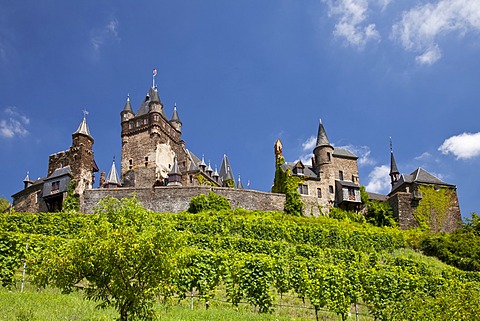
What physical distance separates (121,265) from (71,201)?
127 feet

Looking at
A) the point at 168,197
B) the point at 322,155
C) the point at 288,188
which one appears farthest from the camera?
the point at 322,155

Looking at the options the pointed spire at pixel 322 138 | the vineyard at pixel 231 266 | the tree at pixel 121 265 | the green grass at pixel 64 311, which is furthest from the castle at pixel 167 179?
the tree at pixel 121 265

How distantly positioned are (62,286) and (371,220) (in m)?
43.9

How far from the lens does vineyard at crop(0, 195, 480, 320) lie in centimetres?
1148

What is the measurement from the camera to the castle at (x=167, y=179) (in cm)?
4750

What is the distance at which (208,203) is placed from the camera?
149 feet

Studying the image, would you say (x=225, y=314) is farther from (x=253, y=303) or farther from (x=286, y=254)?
(x=286, y=254)

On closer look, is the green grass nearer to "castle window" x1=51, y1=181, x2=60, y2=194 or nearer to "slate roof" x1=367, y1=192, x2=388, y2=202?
"castle window" x1=51, y1=181, x2=60, y2=194

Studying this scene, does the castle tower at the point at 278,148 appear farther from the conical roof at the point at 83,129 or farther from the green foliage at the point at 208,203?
the conical roof at the point at 83,129

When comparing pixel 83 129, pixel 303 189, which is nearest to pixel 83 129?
pixel 83 129

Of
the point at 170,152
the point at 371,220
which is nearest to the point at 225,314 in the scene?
the point at 371,220

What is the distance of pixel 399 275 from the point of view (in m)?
24.6

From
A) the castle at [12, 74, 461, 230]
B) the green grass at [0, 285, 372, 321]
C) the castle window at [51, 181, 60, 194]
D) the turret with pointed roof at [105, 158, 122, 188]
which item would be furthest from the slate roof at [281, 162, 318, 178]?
the green grass at [0, 285, 372, 321]

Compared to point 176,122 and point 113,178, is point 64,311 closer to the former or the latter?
point 113,178
